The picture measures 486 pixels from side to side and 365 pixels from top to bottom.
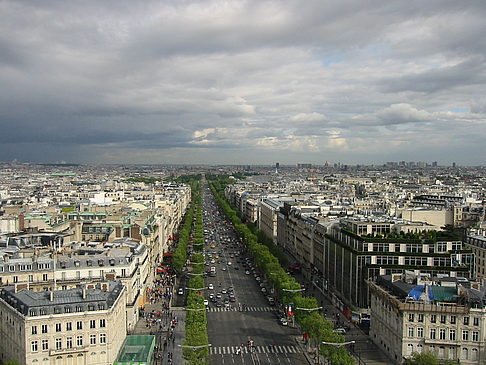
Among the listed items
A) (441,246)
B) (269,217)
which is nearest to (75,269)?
(441,246)

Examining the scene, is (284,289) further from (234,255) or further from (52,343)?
(234,255)

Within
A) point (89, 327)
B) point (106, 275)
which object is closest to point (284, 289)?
point (106, 275)

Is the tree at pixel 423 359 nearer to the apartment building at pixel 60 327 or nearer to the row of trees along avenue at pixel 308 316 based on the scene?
the row of trees along avenue at pixel 308 316

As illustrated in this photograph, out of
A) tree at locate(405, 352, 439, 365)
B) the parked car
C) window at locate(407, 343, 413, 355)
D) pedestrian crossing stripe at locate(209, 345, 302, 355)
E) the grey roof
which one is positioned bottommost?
pedestrian crossing stripe at locate(209, 345, 302, 355)

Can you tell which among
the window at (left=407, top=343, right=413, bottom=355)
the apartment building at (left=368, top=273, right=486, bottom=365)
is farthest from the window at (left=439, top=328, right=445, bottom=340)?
the window at (left=407, top=343, right=413, bottom=355)

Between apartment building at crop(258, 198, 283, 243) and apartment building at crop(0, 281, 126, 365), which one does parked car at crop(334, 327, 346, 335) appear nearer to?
apartment building at crop(0, 281, 126, 365)

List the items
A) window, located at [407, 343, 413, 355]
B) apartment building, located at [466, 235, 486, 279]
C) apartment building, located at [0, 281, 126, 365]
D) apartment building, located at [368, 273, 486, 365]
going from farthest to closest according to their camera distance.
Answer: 1. apartment building, located at [466, 235, 486, 279]
2. window, located at [407, 343, 413, 355]
3. apartment building, located at [368, 273, 486, 365]
4. apartment building, located at [0, 281, 126, 365]
